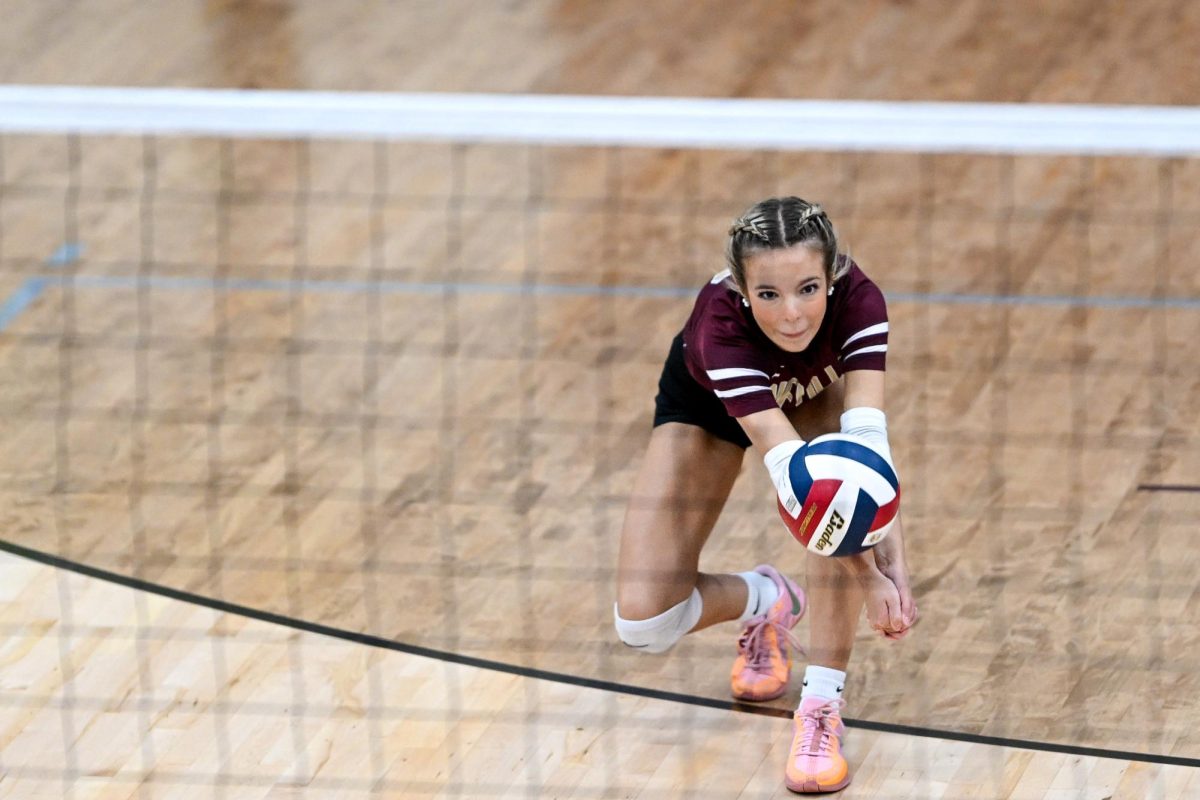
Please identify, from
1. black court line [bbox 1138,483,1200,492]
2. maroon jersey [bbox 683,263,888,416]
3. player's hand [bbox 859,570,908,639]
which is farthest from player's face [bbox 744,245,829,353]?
black court line [bbox 1138,483,1200,492]

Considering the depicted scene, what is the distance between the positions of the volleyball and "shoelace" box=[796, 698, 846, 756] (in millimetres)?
557

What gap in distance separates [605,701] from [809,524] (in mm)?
968

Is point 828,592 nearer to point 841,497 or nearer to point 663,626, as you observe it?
point 663,626

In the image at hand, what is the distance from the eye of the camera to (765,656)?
405 cm

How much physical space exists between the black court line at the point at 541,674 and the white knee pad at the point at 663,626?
0.23 metres

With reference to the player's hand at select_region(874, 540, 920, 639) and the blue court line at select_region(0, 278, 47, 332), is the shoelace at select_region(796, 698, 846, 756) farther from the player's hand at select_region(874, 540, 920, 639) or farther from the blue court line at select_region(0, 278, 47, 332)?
the blue court line at select_region(0, 278, 47, 332)

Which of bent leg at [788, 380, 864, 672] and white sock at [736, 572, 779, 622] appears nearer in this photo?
bent leg at [788, 380, 864, 672]

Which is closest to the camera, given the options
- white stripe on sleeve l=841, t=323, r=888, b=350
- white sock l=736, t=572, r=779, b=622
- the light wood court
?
white stripe on sleeve l=841, t=323, r=888, b=350

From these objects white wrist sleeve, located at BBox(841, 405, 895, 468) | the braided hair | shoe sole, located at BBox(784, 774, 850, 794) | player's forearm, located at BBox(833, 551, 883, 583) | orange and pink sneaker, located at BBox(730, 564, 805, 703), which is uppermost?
the braided hair

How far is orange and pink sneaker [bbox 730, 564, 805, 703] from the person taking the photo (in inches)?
158

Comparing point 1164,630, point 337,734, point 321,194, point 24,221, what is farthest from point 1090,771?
point 24,221

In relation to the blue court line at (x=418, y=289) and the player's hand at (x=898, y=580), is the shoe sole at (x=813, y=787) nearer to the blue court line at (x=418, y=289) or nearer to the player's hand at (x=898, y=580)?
the player's hand at (x=898, y=580)

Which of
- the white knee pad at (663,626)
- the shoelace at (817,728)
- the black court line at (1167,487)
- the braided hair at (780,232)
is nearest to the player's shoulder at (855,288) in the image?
the braided hair at (780,232)

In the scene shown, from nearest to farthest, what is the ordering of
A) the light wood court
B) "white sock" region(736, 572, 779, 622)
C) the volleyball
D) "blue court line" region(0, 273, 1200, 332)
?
the volleyball → the light wood court → "white sock" region(736, 572, 779, 622) → "blue court line" region(0, 273, 1200, 332)
